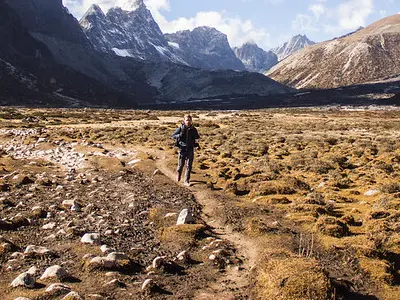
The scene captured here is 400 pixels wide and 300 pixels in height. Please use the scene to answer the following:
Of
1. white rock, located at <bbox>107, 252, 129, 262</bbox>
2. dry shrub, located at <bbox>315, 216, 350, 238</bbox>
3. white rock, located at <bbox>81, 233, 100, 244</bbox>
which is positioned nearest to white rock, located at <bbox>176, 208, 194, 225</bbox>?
white rock, located at <bbox>81, 233, 100, 244</bbox>

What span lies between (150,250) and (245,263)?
2.36m

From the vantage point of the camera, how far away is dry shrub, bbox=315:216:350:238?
11.0 m

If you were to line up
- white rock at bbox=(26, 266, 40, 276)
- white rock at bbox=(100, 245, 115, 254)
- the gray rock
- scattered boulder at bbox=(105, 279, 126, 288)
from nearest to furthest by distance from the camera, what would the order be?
scattered boulder at bbox=(105, 279, 126, 288) → white rock at bbox=(26, 266, 40, 276) → the gray rock → white rock at bbox=(100, 245, 115, 254)

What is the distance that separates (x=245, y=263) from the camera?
9.16m

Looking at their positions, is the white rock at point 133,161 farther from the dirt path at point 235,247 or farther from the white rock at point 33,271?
the white rock at point 33,271

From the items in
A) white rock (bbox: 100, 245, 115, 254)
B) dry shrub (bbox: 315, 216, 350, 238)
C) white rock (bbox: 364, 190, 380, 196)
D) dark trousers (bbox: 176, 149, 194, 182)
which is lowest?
white rock (bbox: 364, 190, 380, 196)

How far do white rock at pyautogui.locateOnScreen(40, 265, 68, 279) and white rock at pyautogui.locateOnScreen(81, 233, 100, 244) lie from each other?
1.79 meters

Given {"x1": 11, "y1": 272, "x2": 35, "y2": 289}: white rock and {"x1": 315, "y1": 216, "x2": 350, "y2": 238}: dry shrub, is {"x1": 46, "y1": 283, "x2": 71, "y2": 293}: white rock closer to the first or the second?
{"x1": 11, "y1": 272, "x2": 35, "y2": 289}: white rock

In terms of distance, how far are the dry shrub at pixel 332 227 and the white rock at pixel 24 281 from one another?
7.51m

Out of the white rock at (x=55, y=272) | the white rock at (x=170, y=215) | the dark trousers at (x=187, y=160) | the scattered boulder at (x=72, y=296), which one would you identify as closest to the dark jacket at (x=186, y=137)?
the dark trousers at (x=187, y=160)

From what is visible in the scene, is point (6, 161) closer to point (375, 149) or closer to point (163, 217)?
point (163, 217)

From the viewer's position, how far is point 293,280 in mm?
7391

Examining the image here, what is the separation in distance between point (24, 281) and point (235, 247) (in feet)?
16.3

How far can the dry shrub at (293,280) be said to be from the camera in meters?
7.14
